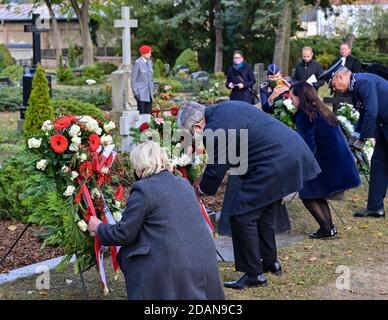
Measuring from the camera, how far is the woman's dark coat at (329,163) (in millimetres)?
7391

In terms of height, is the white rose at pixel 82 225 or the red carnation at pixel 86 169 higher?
the red carnation at pixel 86 169

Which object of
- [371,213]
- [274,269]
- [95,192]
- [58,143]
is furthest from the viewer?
[371,213]

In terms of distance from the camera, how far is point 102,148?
5668 mm

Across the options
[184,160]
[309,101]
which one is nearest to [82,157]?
[184,160]

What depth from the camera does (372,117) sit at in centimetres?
811

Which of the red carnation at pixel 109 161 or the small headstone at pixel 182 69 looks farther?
the small headstone at pixel 182 69

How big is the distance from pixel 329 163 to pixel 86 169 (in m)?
2.86

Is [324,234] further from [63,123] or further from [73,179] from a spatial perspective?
[63,123]

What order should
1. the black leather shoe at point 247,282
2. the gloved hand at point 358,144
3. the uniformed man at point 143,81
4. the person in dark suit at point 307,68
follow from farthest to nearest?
the uniformed man at point 143,81
the person in dark suit at point 307,68
the gloved hand at point 358,144
the black leather shoe at point 247,282

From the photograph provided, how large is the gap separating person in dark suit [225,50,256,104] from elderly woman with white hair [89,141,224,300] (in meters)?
11.0

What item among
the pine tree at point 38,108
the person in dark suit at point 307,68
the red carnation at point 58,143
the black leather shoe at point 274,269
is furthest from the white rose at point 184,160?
the person in dark suit at point 307,68

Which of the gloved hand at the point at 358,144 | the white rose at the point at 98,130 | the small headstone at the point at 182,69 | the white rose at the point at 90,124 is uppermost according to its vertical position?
the white rose at the point at 90,124

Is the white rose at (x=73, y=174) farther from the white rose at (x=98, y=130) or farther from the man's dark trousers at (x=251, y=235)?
the man's dark trousers at (x=251, y=235)

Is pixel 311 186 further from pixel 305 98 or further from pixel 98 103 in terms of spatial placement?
pixel 98 103
